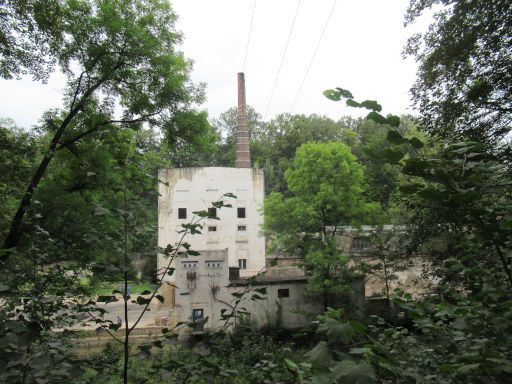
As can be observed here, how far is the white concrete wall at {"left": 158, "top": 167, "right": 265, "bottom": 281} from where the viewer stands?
2347 cm

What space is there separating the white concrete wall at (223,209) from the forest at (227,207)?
883cm

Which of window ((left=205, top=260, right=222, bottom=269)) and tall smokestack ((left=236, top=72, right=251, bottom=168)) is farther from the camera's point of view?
tall smokestack ((left=236, top=72, right=251, bottom=168))

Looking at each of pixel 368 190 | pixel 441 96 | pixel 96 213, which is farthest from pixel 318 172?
pixel 96 213

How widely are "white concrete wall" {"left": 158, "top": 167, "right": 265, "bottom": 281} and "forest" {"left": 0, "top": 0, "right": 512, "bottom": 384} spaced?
8.83m

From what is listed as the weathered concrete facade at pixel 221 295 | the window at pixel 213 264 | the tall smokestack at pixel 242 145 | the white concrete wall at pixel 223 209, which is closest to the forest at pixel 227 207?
the weathered concrete facade at pixel 221 295

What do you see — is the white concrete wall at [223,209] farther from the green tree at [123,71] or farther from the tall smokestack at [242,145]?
the green tree at [123,71]

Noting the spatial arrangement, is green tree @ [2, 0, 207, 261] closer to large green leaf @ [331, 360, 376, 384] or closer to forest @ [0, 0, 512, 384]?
forest @ [0, 0, 512, 384]

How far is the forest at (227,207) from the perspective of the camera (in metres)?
1.31

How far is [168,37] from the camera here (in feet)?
26.9

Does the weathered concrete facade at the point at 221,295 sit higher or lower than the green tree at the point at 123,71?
lower

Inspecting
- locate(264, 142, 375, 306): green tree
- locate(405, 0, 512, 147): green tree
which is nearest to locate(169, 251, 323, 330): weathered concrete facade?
locate(264, 142, 375, 306): green tree

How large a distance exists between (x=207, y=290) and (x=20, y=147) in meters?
10.1

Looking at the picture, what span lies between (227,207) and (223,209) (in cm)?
2108

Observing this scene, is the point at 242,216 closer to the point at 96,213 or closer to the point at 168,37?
the point at 168,37
